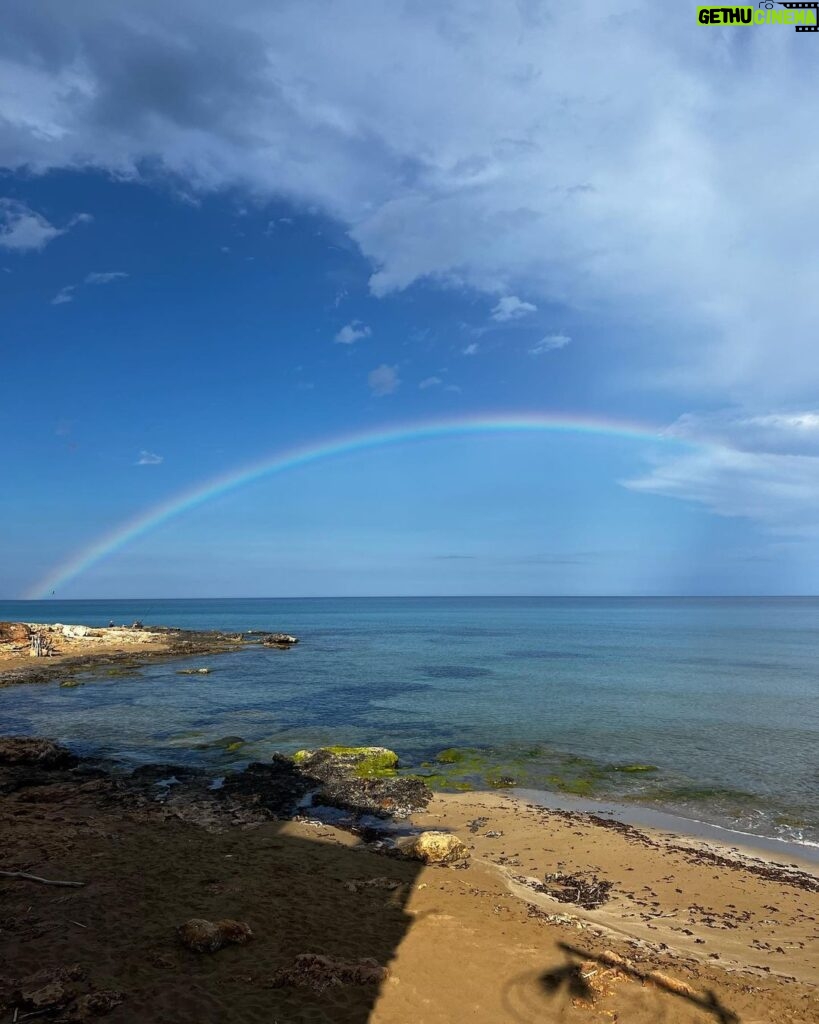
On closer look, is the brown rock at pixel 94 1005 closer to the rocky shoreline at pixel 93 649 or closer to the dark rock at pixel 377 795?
the dark rock at pixel 377 795

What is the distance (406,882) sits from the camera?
11828 millimetres

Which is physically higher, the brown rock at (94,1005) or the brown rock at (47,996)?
the brown rock at (47,996)

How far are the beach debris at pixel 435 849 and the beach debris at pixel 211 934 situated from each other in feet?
16.5

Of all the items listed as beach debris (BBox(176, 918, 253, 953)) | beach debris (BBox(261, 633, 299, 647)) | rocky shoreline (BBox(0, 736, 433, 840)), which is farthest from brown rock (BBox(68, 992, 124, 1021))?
beach debris (BBox(261, 633, 299, 647))

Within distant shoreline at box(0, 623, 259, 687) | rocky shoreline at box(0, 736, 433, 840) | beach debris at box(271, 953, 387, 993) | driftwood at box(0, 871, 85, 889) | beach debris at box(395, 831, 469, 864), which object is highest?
driftwood at box(0, 871, 85, 889)

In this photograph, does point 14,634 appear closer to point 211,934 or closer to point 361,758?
point 361,758

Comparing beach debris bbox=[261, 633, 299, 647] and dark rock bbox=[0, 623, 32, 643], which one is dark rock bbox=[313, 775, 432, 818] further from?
beach debris bbox=[261, 633, 299, 647]

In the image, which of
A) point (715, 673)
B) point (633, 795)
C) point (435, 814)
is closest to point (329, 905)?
point (435, 814)

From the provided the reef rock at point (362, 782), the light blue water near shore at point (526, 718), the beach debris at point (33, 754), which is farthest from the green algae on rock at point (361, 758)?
the beach debris at point (33, 754)

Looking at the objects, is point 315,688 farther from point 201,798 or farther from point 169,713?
point 201,798

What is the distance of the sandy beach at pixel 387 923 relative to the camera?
7773 mm

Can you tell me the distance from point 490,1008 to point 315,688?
3634cm

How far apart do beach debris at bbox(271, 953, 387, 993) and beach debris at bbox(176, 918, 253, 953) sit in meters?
0.99

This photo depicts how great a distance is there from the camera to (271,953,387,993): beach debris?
26.4ft
